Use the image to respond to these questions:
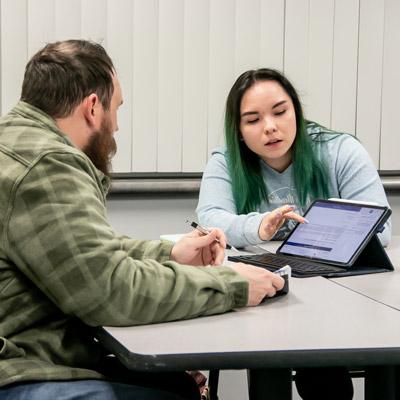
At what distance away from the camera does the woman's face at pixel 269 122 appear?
2609mm

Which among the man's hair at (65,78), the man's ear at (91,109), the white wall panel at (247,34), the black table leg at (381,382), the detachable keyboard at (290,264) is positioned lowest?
the black table leg at (381,382)

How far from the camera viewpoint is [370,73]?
3422 mm

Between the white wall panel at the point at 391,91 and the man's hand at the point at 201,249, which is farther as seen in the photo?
the white wall panel at the point at 391,91

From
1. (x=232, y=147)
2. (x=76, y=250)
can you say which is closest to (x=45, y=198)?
(x=76, y=250)

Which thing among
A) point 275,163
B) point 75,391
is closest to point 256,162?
point 275,163

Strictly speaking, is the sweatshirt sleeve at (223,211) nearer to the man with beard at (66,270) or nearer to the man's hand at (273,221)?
the man's hand at (273,221)

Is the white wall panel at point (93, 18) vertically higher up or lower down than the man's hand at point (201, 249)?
higher up

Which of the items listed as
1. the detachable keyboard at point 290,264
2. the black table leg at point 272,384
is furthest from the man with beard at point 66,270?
the detachable keyboard at point 290,264

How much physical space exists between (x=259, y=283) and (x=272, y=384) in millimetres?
224

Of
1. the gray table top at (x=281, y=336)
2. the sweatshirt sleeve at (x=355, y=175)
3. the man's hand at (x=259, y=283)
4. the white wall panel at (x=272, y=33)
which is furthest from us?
the white wall panel at (x=272, y=33)

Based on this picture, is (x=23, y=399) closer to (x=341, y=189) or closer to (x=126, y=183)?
(x=341, y=189)

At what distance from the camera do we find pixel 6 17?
302cm

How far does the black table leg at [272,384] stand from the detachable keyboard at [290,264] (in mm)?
523

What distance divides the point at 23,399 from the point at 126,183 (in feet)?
6.24
